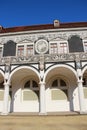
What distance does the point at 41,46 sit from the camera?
751 inches

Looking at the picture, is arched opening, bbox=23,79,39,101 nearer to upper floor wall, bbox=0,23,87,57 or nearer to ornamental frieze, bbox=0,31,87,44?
upper floor wall, bbox=0,23,87,57

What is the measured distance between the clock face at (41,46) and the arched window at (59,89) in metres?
4.01

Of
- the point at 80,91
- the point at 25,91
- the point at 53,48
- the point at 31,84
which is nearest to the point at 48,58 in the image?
the point at 53,48

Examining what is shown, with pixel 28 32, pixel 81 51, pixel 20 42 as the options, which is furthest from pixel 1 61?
pixel 81 51

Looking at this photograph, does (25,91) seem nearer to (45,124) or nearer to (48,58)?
(48,58)

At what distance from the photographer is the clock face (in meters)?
18.9

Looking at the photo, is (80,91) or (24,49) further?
(24,49)

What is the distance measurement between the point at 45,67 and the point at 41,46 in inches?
147

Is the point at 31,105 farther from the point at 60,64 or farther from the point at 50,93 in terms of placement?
the point at 60,64

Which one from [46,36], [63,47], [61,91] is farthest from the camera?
[46,36]

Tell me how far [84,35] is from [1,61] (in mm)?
10356

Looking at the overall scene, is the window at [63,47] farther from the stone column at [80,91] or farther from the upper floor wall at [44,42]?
the stone column at [80,91]

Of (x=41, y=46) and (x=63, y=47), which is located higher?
(x=41, y=46)

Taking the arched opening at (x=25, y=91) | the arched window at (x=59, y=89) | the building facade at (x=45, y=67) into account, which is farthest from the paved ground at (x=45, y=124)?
the arched opening at (x=25, y=91)
